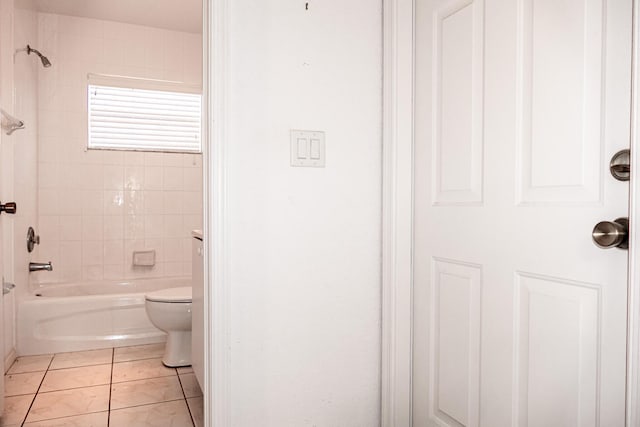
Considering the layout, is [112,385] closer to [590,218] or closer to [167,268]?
[167,268]

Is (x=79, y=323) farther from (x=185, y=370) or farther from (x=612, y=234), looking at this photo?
(x=612, y=234)

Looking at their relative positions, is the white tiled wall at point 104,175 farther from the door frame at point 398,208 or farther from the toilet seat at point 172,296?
the door frame at point 398,208

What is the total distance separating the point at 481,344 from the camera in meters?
1.25

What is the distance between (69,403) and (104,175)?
1973mm

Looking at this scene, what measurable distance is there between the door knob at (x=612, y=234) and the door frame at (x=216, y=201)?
949 millimetres

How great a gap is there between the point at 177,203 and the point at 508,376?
322cm

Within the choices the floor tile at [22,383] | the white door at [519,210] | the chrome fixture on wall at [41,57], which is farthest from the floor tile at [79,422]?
the chrome fixture on wall at [41,57]

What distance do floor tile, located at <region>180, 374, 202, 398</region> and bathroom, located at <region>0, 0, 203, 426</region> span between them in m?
0.01

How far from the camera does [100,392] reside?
2301 millimetres

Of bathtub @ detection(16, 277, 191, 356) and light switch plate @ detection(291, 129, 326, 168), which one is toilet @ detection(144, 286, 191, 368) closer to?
bathtub @ detection(16, 277, 191, 356)

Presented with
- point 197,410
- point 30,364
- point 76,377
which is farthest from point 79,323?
point 197,410

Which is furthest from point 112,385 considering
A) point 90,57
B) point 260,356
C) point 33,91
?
point 90,57

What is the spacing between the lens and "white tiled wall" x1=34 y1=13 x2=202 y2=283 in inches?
136

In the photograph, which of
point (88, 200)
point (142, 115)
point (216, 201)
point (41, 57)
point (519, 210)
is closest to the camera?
point (519, 210)
